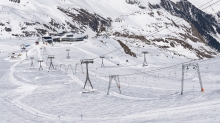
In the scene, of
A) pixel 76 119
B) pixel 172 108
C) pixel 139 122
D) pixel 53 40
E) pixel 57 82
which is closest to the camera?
pixel 139 122

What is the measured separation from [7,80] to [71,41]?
70.2 m

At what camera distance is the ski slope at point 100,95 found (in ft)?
112

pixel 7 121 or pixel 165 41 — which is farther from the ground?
pixel 165 41

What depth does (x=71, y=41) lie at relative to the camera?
453ft

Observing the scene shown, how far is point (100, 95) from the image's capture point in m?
50.8

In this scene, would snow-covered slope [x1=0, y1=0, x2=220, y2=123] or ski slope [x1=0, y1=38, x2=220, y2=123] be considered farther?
snow-covered slope [x1=0, y1=0, x2=220, y2=123]

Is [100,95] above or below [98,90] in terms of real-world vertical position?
below

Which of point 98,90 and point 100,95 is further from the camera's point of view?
point 98,90

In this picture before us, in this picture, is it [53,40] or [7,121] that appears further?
[53,40]

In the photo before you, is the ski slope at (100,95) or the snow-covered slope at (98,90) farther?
the snow-covered slope at (98,90)

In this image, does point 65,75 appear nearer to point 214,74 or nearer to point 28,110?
point 28,110

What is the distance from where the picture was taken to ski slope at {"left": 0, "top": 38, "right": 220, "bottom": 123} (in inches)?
1346

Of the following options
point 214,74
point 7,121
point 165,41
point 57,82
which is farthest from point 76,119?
point 165,41

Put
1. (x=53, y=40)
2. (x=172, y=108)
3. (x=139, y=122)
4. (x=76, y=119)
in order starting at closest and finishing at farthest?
(x=139, y=122) → (x=172, y=108) → (x=76, y=119) → (x=53, y=40)
